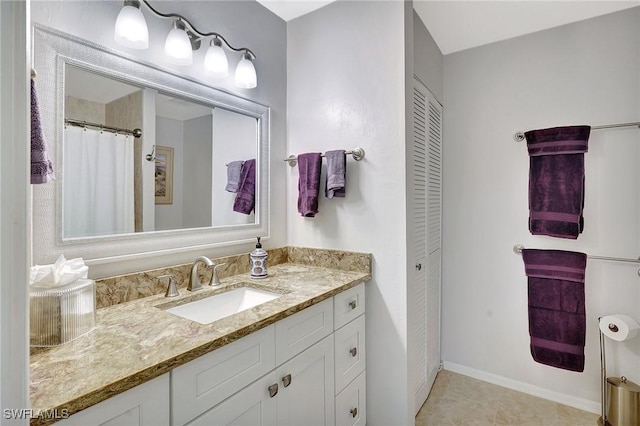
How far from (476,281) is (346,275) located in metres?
1.26

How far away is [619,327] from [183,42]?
2.69 metres

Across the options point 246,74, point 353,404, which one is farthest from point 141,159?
point 353,404

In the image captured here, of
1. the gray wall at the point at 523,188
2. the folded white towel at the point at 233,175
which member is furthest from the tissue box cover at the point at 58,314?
the gray wall at the point at 523,188

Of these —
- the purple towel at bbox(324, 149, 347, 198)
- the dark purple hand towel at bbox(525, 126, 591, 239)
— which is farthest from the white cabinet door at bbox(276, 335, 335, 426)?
the dark purple hand towel at bbox(525, 126, 591, 239)

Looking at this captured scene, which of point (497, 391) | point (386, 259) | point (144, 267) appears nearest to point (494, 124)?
point (386, 259)

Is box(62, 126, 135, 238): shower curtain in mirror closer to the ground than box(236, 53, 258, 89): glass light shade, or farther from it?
closer to the ground

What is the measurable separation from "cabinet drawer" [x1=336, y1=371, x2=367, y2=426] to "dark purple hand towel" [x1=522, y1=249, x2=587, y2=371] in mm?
1260

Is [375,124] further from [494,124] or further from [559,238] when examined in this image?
[559,238]

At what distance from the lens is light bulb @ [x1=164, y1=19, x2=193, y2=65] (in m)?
1.35

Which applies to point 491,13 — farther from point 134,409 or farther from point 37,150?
point 134,409

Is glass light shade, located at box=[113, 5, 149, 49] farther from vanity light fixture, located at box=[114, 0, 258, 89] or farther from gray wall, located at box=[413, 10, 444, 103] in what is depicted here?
gray wall, located at box=[413, 10, 444, 103]

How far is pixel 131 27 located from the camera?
120 cm

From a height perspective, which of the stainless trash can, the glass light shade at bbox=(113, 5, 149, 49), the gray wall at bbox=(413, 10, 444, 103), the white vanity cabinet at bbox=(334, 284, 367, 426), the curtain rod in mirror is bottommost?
the stainless trash can

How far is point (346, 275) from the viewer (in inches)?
65.4
